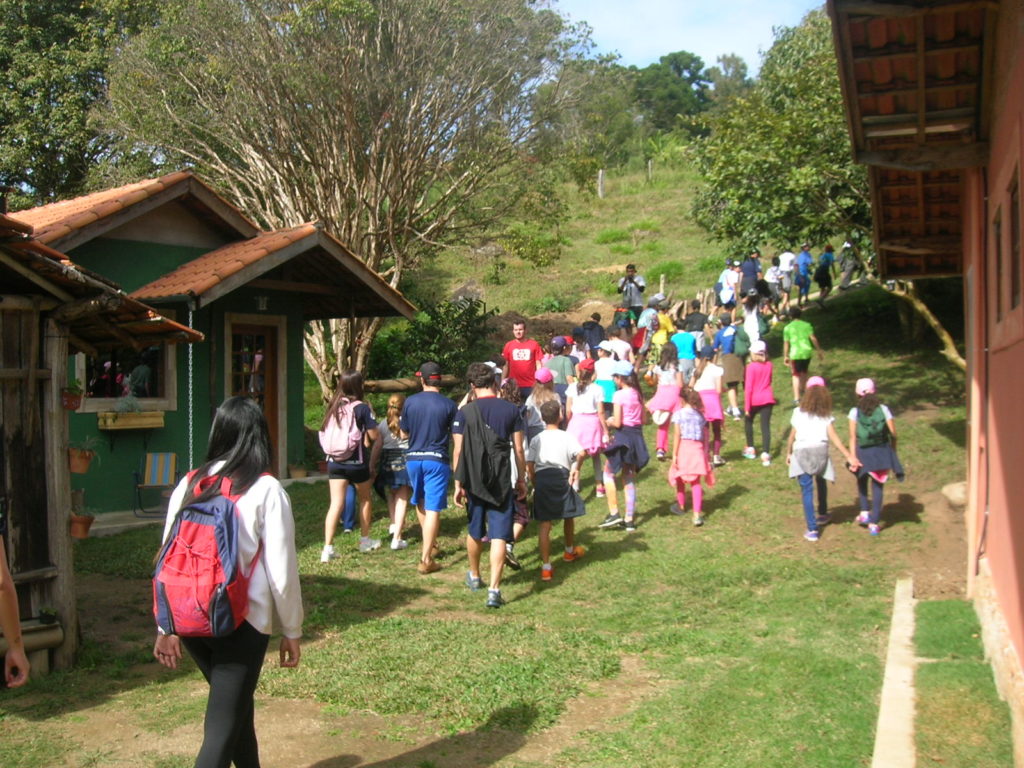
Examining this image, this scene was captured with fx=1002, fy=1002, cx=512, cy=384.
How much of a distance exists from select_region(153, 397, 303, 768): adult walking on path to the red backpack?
0.12 ft

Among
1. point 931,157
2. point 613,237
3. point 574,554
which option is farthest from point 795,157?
point 613,237

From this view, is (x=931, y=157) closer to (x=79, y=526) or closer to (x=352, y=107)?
(x=79, y=526)

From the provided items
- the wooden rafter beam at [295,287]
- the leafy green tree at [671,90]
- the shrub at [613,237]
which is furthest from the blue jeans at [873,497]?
the leafy green tree at [671,90]

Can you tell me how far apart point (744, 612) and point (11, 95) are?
21.5 meters

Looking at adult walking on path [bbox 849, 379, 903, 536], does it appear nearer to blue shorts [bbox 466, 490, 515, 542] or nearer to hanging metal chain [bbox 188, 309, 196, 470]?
blue shorts [bbox 466, 490, 515, 542]

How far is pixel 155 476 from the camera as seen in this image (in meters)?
12.5

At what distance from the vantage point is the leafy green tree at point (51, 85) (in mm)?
22844

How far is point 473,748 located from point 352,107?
595 inches

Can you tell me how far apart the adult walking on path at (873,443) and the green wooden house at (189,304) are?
6.72 meters

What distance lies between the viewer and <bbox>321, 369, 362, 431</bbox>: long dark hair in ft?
31.3

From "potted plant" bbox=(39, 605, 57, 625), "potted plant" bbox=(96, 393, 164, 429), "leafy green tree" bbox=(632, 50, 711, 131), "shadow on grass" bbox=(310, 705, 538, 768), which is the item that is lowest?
"shadow on grass" bbox=(310, 705, 538, 768)

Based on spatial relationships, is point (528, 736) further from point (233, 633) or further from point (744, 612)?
point (744, 612)

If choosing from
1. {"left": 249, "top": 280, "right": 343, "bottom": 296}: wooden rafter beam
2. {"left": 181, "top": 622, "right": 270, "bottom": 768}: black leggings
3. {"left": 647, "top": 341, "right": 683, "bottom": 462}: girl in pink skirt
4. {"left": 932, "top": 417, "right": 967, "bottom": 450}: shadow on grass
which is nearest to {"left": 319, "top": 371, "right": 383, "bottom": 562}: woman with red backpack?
{"left": 249, "top": 280, "right": 343, "bottom": 296}: wooden rafter beam

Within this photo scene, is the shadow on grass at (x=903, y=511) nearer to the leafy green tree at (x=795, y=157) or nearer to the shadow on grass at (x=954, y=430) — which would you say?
the shadow on grass at (x=954, y=430)
